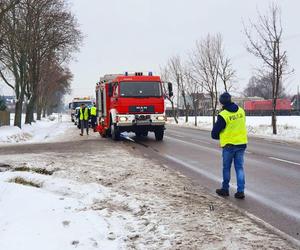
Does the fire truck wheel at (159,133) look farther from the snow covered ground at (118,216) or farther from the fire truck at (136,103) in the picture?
the snow covered ground at (118,216)

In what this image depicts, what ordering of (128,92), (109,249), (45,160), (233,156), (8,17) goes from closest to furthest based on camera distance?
(109,249), (233,156), (45,160), (128,92), (8,17)

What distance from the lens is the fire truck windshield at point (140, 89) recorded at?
20.4 meters

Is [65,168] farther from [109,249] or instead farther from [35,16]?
[35,16]

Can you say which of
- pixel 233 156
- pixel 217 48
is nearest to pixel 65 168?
pixel 233 156

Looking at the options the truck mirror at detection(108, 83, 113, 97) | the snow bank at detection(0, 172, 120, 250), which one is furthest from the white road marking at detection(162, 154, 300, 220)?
the truck mirror at detection(108, 83, 113, 97)

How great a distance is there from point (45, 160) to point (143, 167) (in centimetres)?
289

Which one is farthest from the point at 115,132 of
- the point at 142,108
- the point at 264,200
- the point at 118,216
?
the point at 118,216

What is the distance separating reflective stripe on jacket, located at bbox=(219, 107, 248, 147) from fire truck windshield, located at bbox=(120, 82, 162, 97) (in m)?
12.3

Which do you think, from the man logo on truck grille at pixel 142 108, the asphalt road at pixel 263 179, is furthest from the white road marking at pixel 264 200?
the man logo on truck grille at pixel 142 108

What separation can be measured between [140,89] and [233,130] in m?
12.7

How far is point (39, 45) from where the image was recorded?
3731 centimetres

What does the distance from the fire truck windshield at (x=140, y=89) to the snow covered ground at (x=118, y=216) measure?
1076 cm

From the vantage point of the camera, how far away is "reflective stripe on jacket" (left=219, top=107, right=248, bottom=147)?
8.29 m

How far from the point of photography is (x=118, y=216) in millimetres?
6430
